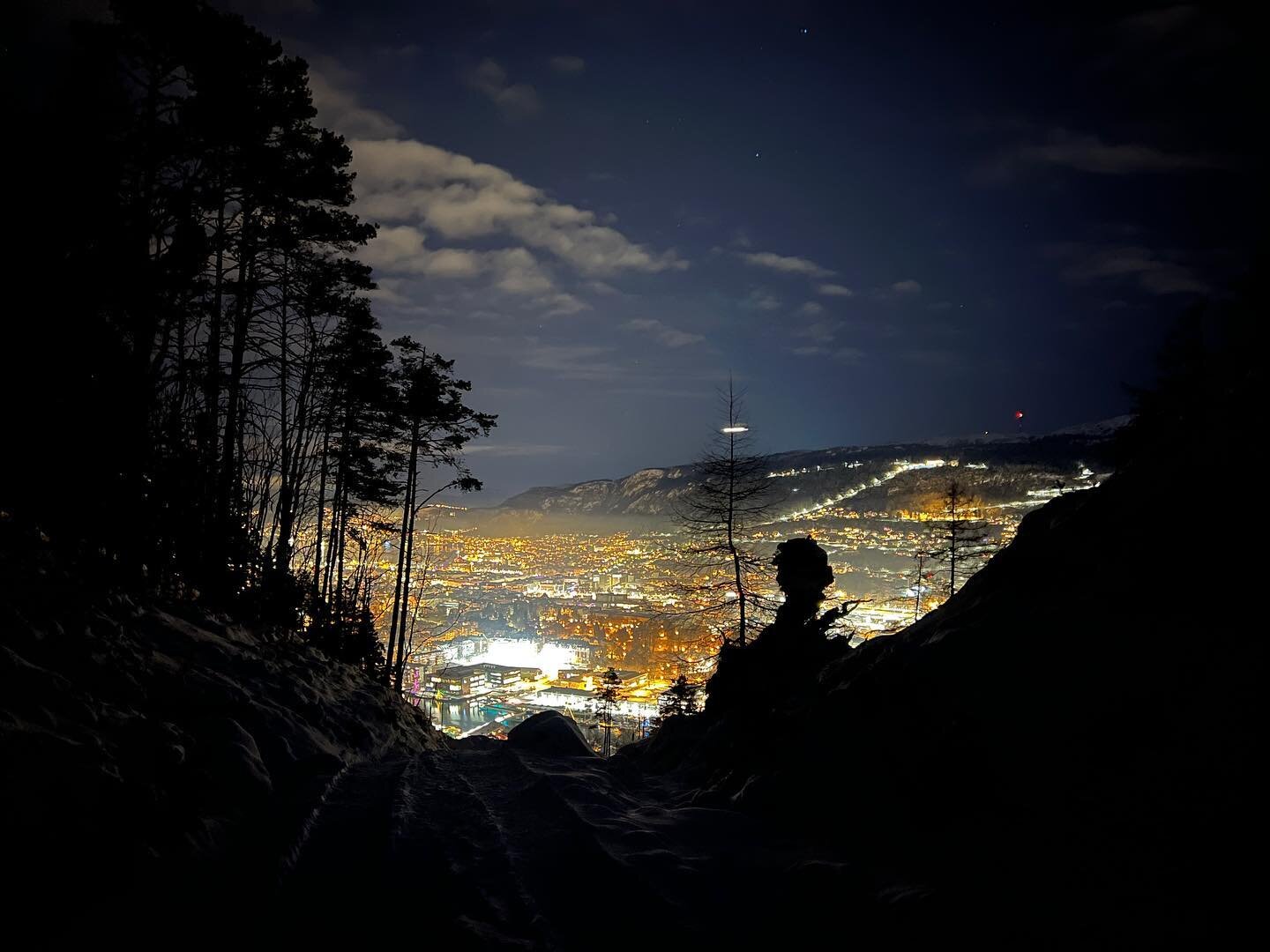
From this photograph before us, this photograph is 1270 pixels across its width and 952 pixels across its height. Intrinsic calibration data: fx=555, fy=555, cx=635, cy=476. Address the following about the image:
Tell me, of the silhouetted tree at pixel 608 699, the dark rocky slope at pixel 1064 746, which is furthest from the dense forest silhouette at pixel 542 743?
the silhouetted tree at pixel 608 699

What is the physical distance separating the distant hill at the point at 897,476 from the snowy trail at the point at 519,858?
59.8m

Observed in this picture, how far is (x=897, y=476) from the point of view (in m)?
119

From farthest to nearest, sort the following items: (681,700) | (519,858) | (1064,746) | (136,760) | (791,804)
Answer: (681,700) < (791,804) < (519,858) < (1064,746) < (136,760)

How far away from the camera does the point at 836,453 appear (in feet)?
515

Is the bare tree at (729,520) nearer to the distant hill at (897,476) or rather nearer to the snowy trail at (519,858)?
the snowy trail at (519,858)

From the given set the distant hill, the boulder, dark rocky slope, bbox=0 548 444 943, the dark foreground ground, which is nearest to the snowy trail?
the dark foreground ground

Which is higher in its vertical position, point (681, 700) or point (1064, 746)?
point (1064, 746)

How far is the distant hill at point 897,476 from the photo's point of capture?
9094 centimetres

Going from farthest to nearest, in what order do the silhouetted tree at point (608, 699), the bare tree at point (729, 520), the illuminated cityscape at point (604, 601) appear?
the illuminated cityscape at point (604, 601)
the silhouetted tree at point (608, 699)
the bare tree at point (729, 520)

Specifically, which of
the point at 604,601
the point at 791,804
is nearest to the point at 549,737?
the point at 791,804

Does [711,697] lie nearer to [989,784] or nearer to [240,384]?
[989,784]

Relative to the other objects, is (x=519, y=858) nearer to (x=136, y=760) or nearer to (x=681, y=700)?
(x=136, y=760)

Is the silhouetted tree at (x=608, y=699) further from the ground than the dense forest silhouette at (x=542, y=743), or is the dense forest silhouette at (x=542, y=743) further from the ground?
the dense forest silhouette at (x=542, y=743)

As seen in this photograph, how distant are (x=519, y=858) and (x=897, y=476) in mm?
128402
